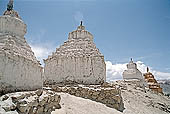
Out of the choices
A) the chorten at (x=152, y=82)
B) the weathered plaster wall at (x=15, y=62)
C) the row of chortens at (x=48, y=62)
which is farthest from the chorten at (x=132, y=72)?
the weathered plaster wall at (x=15, y=62)

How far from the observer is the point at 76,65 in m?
13.6

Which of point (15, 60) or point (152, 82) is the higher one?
point (15, 60)

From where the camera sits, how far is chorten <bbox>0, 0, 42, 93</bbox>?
532 centimetres

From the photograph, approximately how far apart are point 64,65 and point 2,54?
28.9ft

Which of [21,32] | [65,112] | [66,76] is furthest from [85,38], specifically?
[65,112]

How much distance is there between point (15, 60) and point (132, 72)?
21.6 meters

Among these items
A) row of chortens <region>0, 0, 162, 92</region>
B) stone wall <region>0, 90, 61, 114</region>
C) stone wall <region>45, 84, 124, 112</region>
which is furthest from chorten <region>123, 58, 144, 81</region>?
stone wall <region>0, 90, 61, 114</region>

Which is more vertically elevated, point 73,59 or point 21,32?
point 21,32

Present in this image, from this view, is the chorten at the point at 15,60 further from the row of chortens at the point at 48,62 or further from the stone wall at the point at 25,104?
the stone wall at the point at 25,104

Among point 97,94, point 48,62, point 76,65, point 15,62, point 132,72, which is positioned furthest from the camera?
point 132,72

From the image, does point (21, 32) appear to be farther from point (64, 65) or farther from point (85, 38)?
point (85, 38)

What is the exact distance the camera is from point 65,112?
7.28 metres

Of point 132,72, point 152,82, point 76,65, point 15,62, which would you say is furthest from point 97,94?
point 152,82

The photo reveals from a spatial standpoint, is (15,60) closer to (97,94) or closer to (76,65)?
(97,94)
